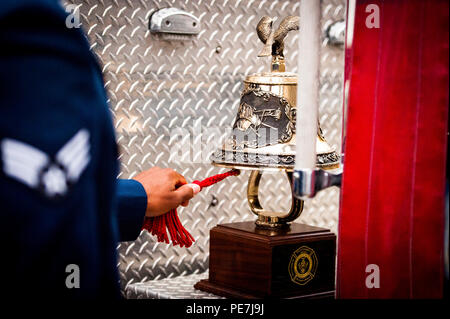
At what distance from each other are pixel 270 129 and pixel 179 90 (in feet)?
1.74

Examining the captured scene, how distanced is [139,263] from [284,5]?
1113 mm

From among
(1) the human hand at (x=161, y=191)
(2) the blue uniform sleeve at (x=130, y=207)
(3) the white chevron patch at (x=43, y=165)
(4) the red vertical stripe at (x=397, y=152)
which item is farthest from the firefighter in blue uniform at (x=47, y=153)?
(1) the human hand at (x=161, y=191)

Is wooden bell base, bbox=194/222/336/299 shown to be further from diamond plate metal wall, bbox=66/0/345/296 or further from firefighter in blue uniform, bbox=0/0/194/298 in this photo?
firefighter in blue uniform, bbox=0/0/194/298

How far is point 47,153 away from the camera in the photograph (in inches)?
19.1

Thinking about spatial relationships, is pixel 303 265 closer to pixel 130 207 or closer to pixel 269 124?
pixel 269 124

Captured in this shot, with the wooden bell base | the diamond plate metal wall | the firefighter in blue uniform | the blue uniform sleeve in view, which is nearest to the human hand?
the blue uniform sleeve

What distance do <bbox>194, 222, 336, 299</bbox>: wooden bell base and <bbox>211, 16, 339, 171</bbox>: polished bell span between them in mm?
220

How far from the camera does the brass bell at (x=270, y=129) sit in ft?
5.78

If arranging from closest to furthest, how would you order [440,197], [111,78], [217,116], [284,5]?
[440,197] < [111,78] < [217,116] < [284,5]

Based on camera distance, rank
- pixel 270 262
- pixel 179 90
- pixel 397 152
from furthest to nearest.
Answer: pixel 179 90 → pixel 270 262 → pixel 397 152

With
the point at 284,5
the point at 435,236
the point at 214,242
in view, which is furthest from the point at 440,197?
the point at 284,5

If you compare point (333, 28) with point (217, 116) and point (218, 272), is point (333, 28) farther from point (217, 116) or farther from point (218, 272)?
point (218, 272)

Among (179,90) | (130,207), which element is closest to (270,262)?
(130,207)

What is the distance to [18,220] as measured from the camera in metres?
0.48
